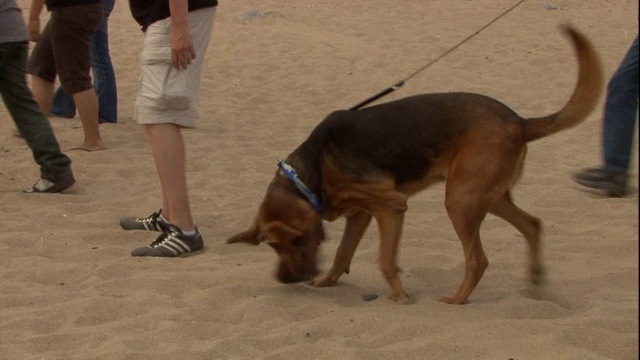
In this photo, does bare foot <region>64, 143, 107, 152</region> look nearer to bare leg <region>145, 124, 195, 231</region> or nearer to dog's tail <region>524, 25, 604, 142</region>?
bare leg <region>145, 124, 195, 231</region>

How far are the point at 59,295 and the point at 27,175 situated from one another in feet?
8.47

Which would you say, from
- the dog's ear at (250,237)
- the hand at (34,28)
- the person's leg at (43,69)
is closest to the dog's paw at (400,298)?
the dog's ear at (250,237)

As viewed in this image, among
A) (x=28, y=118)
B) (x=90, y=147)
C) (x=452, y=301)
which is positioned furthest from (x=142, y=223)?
(x=90, y=147)

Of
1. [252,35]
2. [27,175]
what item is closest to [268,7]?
[252,35]

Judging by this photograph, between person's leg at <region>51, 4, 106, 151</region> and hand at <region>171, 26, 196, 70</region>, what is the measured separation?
2399 millimetres

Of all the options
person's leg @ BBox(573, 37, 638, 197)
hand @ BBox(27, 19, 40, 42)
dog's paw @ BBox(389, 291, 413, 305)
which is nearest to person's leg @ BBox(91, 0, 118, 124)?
hand @ BBox(27, 19, 40, 42)

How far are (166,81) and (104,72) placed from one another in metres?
3.49

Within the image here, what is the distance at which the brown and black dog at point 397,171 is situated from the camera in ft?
14.2

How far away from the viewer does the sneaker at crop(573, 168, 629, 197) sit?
4016 millimetres

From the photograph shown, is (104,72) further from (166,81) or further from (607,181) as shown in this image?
(607,181)

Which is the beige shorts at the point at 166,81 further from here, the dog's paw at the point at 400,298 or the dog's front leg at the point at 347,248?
the dog's paw at the point at 400,298

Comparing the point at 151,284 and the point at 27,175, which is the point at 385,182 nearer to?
the point at 151,284

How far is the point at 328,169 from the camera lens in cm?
448

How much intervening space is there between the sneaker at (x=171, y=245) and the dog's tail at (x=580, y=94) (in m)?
1.84
